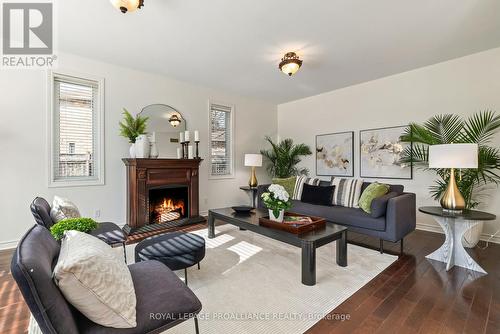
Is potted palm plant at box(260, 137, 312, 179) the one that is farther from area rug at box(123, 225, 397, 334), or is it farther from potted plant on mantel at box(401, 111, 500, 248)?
area rug at box(123, 225, 397, 334)

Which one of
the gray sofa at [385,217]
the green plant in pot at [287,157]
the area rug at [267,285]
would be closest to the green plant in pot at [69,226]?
the area rug at [267,285]

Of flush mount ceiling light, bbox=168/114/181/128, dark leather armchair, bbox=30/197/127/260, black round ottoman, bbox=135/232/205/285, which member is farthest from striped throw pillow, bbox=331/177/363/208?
flush mount ceiling light, bbox=168/114/181/128

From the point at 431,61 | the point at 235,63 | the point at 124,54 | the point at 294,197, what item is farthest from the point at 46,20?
Result: the point at 431,61

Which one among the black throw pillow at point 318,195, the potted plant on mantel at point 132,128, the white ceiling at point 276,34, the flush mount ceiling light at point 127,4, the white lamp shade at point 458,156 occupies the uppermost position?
the white ceiling at point 276,34

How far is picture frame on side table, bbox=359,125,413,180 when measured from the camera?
418 cm

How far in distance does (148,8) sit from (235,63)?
5.17ft

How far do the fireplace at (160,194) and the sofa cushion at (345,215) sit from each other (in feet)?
6.48

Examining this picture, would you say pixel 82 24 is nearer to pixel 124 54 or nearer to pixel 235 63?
pixel 124 54

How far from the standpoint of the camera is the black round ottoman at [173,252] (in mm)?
1980

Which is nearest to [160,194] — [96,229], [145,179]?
[145,179]

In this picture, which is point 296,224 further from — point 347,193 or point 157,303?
point 157,303

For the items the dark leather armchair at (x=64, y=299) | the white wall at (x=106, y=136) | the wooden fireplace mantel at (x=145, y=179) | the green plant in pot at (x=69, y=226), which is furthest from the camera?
the wooden fireplace mantel at (x=145, y=179)

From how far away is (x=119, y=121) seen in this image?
3.84 meters

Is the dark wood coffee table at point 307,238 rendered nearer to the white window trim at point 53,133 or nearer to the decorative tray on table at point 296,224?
the decorative tray on table at point 296,224
